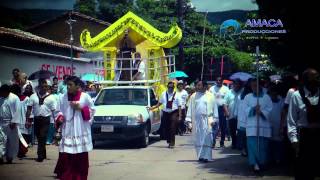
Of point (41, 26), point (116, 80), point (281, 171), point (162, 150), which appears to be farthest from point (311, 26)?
point (41, 26)

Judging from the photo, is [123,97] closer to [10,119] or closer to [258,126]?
[10,119]

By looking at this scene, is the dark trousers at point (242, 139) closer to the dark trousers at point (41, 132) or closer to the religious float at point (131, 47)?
the dark trousers at point (41, 132)

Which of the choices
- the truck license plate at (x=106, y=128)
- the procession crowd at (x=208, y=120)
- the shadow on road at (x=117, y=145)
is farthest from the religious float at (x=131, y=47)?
the truck license plate at (x=106, y=128)

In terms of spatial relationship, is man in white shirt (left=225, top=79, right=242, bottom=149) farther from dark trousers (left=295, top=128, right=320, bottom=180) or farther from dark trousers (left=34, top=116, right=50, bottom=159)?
dark trousers (left=295, top=128, right=320, bottom=180)

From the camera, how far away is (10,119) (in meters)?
12.1

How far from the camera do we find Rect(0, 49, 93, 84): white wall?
68.8 feet

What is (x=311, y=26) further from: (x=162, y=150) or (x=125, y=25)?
(x=125, y=25)

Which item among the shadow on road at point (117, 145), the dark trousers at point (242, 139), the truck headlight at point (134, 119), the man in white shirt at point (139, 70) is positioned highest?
the man in white shirt at point (139, 70)

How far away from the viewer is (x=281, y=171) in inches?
434

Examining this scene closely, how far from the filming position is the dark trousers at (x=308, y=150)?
25.8ft

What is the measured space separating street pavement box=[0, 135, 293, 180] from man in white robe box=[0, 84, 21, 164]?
38 centimetres

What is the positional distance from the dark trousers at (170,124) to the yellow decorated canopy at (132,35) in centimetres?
347

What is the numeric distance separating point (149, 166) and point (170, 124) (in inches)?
157

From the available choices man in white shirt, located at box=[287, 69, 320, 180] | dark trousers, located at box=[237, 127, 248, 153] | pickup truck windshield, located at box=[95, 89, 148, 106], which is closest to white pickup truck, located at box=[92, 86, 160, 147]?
pickup truck windshield, located at box=[95, 89, 148, 106]
